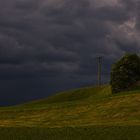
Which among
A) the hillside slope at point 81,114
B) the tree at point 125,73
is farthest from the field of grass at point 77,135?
the tree at point 125,73

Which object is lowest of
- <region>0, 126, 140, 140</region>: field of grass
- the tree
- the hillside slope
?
the hillside slope

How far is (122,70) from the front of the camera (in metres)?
131

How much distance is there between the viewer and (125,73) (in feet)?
432

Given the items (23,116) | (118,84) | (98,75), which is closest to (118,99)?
(23,116)

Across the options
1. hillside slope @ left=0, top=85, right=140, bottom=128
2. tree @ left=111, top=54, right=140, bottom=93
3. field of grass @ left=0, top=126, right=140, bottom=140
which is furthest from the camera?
tree @ left=111, top=54, right=140, bottom=93

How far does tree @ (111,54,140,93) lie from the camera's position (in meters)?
131

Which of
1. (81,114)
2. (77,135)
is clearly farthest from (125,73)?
(77,135)

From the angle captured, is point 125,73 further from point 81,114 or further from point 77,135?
point 77,135

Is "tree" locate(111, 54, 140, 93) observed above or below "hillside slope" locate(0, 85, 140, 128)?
above

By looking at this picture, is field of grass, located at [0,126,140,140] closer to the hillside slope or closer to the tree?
the hillside slope

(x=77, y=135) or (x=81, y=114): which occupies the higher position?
(x=77, y=135)

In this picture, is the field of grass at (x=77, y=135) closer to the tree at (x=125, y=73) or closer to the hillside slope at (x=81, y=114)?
the hillside slope at (x=81, y=114)

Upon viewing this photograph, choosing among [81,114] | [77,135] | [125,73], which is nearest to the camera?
[77,135]

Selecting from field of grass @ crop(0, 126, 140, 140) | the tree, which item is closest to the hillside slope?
field of grass @ crop(0, 126, 140, 140)
